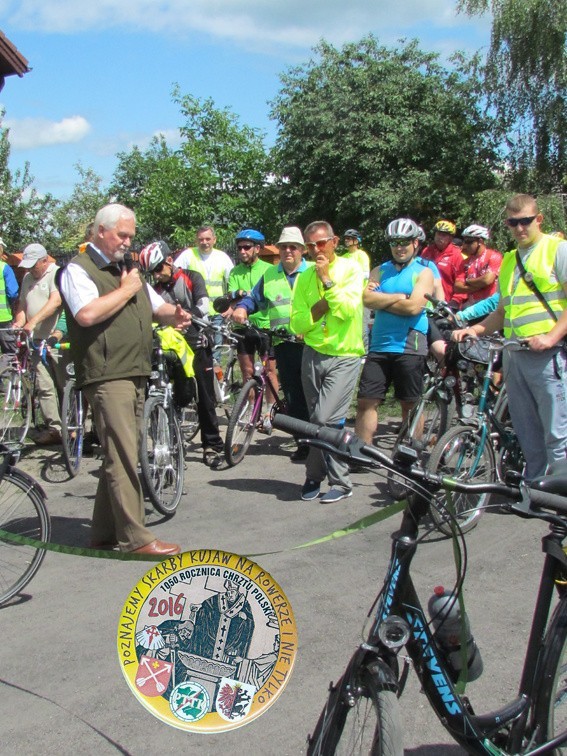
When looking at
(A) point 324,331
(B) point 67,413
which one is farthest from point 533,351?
(B) point 67,413

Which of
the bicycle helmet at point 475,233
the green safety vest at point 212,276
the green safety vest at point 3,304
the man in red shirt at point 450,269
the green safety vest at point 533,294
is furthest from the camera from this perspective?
the green safety vest at point 3,304

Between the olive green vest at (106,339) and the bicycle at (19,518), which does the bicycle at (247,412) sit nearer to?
the olive green vest at (106,339)

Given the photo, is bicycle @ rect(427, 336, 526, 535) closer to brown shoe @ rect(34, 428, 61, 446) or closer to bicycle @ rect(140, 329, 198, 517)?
bicycle @ rect(140, 329, 198, 517)

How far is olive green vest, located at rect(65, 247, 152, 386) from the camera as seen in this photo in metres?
4.66

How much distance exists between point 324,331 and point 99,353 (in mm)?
1988

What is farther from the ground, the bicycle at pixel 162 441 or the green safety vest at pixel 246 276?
the green safety vest at pixel 246 276

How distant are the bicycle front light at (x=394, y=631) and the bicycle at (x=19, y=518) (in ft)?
8.52

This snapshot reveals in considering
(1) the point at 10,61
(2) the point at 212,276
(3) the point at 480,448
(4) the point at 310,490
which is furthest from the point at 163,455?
(1) the point at 10,61

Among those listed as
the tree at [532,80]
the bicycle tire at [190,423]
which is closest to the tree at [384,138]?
the tree at [532,80]

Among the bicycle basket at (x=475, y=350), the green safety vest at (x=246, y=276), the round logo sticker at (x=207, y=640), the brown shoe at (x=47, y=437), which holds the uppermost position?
the green safety vest at (x=246, y=276)

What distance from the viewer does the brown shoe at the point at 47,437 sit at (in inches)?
314

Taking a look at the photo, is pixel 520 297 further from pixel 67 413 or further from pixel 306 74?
pixel 306 74

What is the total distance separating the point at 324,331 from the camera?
6098 millimetres

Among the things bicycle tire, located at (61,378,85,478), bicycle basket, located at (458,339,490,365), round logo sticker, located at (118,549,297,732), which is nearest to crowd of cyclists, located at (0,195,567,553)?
bicycle basket, located at (458,339,490,365)
